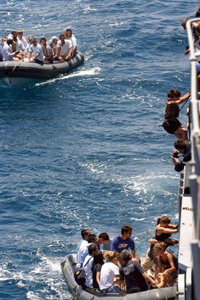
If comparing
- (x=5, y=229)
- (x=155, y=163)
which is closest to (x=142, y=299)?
(x=5, y=229)

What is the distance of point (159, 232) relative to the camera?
11391 millimetres

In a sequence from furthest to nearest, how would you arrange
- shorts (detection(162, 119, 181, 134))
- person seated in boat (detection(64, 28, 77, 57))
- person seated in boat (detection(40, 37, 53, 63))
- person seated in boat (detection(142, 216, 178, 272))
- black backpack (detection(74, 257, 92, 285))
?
person seated in boat (detection(64, 28, 77, 57)), person seated in boat (detection(40, 37, 53, 63)), black backpack (detection(74, 257, 92, 285)), shorts (detection(162, 119, 181, 134)), person seated in boat (detection(142, 216, 178, 272))

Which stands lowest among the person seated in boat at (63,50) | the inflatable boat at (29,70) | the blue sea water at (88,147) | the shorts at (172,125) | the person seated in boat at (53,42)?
the blue sea water at (88,147)

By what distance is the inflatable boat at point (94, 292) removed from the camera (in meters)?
11.0

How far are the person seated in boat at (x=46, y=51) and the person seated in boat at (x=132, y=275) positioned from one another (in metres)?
16.7

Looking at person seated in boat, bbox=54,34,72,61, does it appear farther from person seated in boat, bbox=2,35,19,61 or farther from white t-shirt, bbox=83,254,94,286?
white t-shirt, bbox=83,254,94,286

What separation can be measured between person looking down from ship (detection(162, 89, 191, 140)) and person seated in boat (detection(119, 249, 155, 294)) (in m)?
2.41

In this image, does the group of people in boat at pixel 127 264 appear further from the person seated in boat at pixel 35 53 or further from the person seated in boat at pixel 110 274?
the person seated in boat at pixel 35 53

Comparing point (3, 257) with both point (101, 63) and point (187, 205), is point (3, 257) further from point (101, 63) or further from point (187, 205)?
point (101, 63)

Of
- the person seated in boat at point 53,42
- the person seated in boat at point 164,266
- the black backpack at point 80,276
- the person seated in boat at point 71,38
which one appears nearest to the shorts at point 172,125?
the person seated in boat at point 164,266

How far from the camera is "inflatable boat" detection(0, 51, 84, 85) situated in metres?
26.4

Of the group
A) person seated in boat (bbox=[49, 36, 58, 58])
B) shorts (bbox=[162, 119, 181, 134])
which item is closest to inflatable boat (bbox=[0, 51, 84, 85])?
person seated in boat (bbox=[49, 36, 58, 58])

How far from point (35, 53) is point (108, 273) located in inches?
644

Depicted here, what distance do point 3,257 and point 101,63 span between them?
15.1 metres
